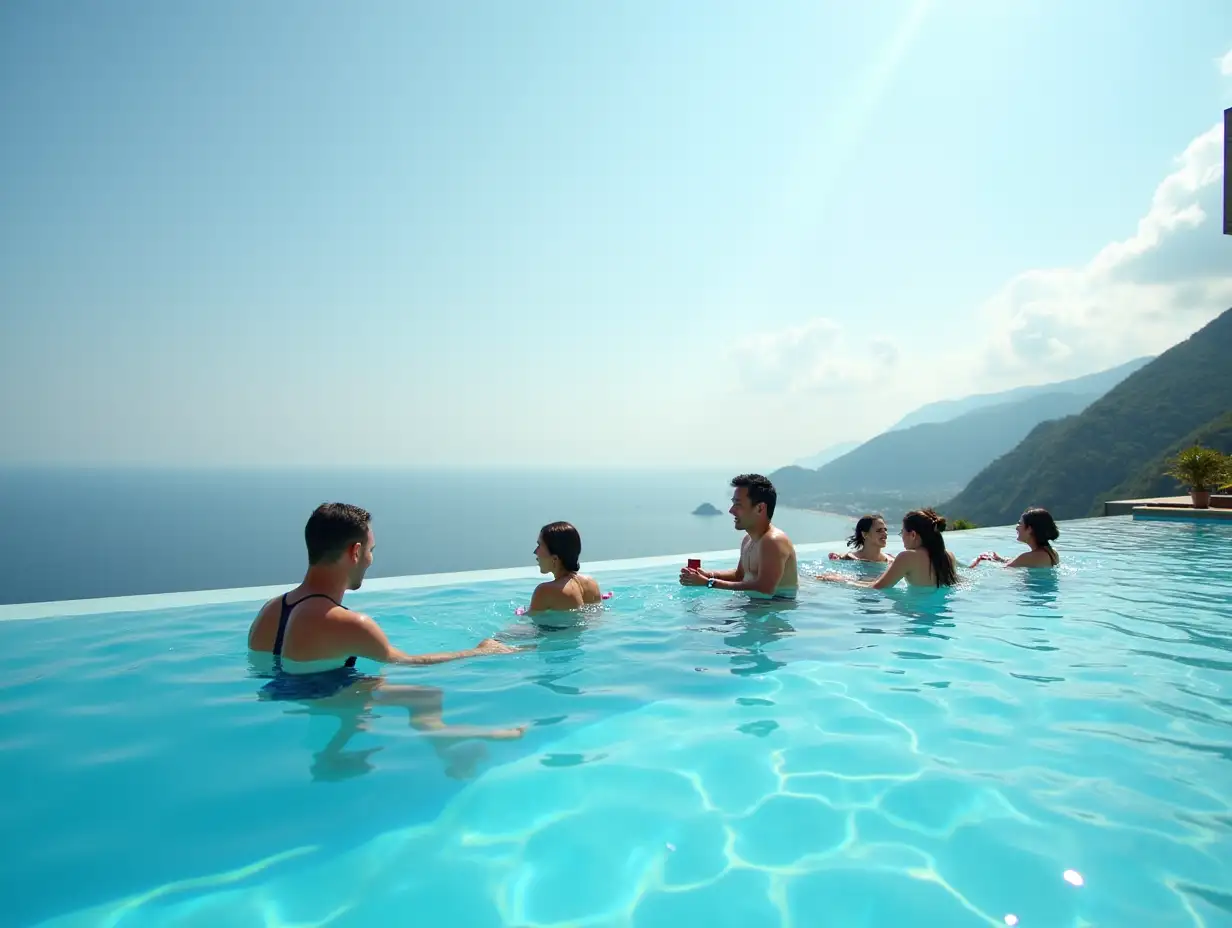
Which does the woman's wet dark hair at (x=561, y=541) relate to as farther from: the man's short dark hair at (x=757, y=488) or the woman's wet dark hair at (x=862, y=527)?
the woman's wet dark hair at (x=862, y=527)

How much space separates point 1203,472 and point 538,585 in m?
16.8

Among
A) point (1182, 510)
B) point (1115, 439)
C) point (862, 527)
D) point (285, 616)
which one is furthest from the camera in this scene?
point (1115, 439)

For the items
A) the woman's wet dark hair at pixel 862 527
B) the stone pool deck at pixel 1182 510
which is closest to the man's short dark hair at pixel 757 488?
the woman's wet dark hair at pixel 862 527

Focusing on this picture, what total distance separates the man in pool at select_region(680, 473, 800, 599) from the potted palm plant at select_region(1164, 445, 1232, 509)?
45.9 feet

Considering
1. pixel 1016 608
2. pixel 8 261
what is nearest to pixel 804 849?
pixel 1016 608

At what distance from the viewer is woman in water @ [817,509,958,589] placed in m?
6.70

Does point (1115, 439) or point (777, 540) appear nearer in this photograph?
point (777, 540)

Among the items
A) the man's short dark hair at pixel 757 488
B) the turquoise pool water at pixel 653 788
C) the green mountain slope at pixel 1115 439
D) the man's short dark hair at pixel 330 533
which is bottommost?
the turquoise pool water at pixel 653 788

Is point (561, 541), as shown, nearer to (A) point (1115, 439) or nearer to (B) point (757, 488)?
(B) point (757, 488)

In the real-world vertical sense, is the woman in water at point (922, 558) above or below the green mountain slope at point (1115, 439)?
below

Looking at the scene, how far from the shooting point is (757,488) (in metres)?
6.09

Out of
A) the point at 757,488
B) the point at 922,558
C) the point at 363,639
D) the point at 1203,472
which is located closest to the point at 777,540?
the point at 757,488

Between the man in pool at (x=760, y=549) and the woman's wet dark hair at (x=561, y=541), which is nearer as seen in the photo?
the woman's wet dark hair at (x=561, y=541)

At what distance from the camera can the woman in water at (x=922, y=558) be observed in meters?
6.70
